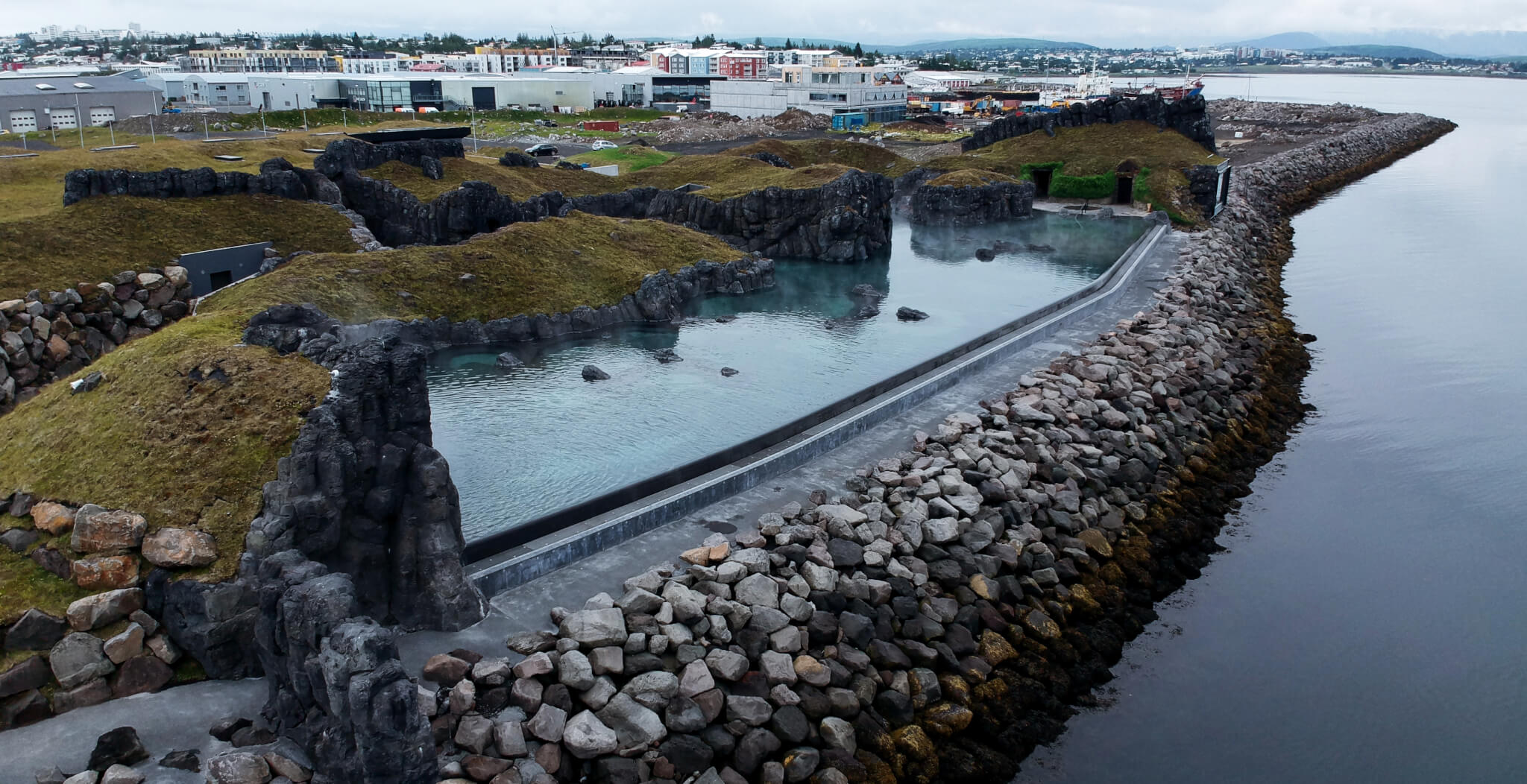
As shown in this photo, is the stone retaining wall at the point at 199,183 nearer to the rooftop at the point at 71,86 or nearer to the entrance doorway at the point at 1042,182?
the rooftop at the point at 71,86

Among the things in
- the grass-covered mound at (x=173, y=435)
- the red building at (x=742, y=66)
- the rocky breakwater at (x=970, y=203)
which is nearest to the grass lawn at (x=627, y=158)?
the rocky breakwater at (x=970, y=203)

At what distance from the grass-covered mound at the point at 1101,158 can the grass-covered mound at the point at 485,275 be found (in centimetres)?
3620

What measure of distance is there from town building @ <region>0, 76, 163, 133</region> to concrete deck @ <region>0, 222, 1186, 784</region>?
67595mm

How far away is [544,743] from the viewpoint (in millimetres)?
14508

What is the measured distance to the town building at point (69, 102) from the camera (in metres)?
70.0

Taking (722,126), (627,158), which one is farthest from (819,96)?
(627,158)

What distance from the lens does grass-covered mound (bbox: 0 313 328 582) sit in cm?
1795

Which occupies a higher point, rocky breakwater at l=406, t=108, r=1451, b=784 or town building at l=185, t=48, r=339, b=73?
town building at l=185, t=48, r=339, b=73

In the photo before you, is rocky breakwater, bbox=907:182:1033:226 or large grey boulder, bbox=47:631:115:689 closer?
large grey boulder, bbox=47:631:115:689

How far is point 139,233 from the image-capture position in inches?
1485

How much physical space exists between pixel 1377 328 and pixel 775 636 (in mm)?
41653

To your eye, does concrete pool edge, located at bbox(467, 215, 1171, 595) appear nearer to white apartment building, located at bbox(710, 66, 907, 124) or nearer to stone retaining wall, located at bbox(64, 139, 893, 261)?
stone retaining wall, located at bbox(64, 139, 893, 261)

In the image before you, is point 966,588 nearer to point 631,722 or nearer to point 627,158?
point 631,722

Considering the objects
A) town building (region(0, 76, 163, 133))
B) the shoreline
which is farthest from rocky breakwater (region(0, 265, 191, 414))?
town building (region(0, 76, 163, 133))
